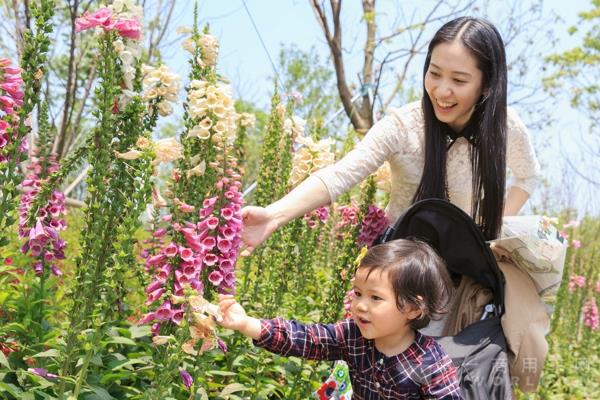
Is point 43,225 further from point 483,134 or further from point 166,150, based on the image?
point 483,134

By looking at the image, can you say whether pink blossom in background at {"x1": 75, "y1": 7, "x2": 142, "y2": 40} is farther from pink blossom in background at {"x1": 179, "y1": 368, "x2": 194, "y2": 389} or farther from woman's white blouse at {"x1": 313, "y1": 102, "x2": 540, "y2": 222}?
pink blossom in background at {"x1": 179, "y1": 368, "x2": 194, "y2": 389}

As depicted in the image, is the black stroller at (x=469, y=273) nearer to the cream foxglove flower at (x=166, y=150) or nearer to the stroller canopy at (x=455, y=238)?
the stroller canopy at (x=455, y=238)

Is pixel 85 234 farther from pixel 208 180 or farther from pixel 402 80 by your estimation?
pixel 402 80

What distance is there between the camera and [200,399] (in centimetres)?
282

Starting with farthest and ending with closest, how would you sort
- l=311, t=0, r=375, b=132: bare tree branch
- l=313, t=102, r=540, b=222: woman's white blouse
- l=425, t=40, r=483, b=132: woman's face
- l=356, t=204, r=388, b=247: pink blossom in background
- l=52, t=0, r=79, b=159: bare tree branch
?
l=311, t=0, r=375, b=132: bare tree branch < l=52, t=0, r=79, b=159: bare tree branch < l=356, t=204, r=388, b=247: pink blossom in background < l=313, t=102, r=540, b=222: woman's white blouse < l=425, t=40, r=483, b=132: woman's face

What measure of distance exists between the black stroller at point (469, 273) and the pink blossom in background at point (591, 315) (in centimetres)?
559

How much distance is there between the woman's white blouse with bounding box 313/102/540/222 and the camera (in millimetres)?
3143

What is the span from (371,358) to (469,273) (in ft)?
1.85

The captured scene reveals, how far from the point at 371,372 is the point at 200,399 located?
66cm

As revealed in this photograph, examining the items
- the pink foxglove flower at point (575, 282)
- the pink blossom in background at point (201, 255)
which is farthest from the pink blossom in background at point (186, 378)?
the pink foxglove flower at point (575, 282)

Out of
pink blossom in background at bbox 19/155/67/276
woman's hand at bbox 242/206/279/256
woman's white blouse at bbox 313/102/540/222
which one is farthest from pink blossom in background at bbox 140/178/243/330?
pink blossom in background at bbox 19/155/67/276

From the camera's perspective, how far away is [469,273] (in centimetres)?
295

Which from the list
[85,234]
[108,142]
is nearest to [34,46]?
[108,142]

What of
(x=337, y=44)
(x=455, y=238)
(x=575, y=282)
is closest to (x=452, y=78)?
(x=455, y=238)
